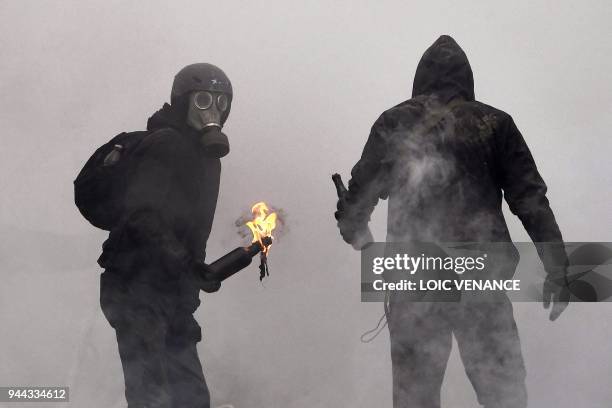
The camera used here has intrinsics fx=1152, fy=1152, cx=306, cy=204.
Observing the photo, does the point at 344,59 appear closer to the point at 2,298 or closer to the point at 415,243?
the point at 415,243

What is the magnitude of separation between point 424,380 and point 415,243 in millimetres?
381

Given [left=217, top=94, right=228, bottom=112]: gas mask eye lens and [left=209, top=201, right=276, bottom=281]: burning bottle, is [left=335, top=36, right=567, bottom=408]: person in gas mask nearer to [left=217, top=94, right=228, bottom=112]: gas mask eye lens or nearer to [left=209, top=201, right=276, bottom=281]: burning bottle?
[left=209, top=201, right=276, bottom=281]: burning bottle

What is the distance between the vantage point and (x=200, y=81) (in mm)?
3502

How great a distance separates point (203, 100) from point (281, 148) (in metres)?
0.53

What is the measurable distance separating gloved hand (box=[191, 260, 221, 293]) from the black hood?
0.80 metres

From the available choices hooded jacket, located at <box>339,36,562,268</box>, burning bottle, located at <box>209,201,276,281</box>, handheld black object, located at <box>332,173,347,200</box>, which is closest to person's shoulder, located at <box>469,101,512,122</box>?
hooded jacket, located at <box>339,36,562,268</box>

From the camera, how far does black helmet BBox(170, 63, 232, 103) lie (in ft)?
11.5

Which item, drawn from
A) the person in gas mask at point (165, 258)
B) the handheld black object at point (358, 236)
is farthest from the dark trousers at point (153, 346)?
the handheld black object at point (358, 236)

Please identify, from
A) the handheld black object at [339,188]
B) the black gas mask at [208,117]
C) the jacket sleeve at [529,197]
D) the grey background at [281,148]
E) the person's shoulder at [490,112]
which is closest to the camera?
the jacket sleeve at [529,197]

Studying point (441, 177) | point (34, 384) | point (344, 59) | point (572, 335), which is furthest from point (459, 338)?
point (34, 384)

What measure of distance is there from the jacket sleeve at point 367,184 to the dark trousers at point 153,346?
58cm

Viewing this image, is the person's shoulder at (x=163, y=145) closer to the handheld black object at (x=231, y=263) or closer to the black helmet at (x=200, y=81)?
the black helmet at (x=200, y=81)

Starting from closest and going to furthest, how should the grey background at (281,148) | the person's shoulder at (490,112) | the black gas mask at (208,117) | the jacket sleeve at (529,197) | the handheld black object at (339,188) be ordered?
the jacket sleeve at (529,197), the person's shoulder at (490,112), the handheld black object at (339,188), the black gas mask at (208,117), the grey background at (281,148)

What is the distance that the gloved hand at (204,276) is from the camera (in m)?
3.32
